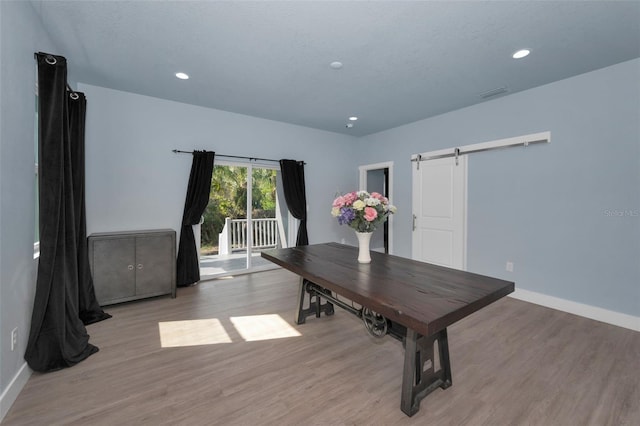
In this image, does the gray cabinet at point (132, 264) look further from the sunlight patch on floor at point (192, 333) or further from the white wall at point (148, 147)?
the sunlight patch on floor at point (192, 333)

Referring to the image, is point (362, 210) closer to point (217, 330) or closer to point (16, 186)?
point (217, 330)

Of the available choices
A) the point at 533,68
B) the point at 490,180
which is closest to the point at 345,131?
the point at 490,180

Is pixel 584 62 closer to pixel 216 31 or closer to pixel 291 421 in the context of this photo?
pixel 216 31

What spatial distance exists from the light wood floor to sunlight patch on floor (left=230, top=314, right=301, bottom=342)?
2.9 inches

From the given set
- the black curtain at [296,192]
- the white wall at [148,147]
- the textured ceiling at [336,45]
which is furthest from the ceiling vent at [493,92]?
the white wall at [148,147]

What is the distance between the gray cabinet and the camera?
3.03 metres

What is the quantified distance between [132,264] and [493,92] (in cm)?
498

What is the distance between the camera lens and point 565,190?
120 inches

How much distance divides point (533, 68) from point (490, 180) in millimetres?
1418

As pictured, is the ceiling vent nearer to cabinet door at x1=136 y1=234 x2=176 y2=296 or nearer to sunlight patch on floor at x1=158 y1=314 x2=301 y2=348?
sunlight patch on floor at x1=158 y1=314 x2=301 y2=348

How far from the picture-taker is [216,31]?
2201 mm

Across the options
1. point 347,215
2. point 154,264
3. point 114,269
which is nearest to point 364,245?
point 347,215

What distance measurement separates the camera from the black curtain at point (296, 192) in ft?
15.8

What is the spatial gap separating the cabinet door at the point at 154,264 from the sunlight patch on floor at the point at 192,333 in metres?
0.77
